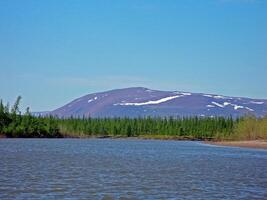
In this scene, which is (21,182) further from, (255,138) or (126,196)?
(255,138)

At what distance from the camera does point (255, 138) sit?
155000 millimetres

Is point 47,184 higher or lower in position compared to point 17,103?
lower

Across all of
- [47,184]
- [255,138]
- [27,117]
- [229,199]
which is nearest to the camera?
[229,199]

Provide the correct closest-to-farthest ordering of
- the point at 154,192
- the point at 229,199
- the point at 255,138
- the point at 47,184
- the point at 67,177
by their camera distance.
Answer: the point at 229,199, the point at 154,192, the point at 47,184, the point at 67,177, the point at 255,138

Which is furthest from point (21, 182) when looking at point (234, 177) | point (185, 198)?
point (234, 177)

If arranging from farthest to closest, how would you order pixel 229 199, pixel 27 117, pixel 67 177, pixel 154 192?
pixel 27 117 < pixel 67 177 < pixel 154 192 < pixel 229 199

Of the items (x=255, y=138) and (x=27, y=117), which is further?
(x=27, y=117)

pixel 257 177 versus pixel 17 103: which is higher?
pixel 17 103

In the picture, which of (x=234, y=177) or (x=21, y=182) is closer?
(x=21, y=182)

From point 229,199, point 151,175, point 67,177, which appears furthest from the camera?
point 151,175

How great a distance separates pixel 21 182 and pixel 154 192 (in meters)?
8.05

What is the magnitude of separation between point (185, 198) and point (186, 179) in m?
10.6

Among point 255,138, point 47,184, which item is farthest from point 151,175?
point 255,138

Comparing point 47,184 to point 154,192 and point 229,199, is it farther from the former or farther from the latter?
point 229,199
